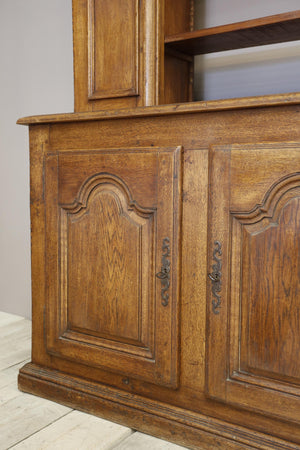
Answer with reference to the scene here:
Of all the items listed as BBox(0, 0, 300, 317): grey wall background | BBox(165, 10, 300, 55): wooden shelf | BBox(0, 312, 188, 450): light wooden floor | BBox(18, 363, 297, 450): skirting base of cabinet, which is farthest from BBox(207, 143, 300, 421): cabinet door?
BBox(0, 0, 300, 317): grey wall background

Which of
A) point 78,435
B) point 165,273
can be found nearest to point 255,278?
point 165,273

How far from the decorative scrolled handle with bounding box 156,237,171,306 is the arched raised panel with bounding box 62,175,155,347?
0.05 m

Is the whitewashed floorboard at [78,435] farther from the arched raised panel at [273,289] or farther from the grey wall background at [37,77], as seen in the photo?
the grey wall background at [37,77]

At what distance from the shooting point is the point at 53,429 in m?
1.61

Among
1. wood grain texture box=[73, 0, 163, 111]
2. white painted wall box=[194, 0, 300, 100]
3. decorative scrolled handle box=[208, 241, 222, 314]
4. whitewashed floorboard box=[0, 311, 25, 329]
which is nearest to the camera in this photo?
decorative scrolled handle box=[208, 241, 222, 314]

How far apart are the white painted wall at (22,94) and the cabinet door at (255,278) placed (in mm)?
1414

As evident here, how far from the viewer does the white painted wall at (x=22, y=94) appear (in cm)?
249

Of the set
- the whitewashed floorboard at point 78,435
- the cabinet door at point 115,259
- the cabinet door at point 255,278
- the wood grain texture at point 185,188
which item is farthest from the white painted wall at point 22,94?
the cabinet door at point 255,278

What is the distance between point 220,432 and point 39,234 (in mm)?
950

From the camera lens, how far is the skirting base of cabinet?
1.40 m

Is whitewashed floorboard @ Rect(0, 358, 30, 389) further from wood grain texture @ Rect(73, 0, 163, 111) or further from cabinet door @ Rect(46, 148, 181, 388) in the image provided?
wood grain texture @ Rect(73, 0, 163, 111)

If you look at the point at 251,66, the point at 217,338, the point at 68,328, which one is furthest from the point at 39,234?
the point at 251,66

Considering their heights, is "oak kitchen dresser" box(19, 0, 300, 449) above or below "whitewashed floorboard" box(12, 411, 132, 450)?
above

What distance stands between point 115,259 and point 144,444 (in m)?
0.61
